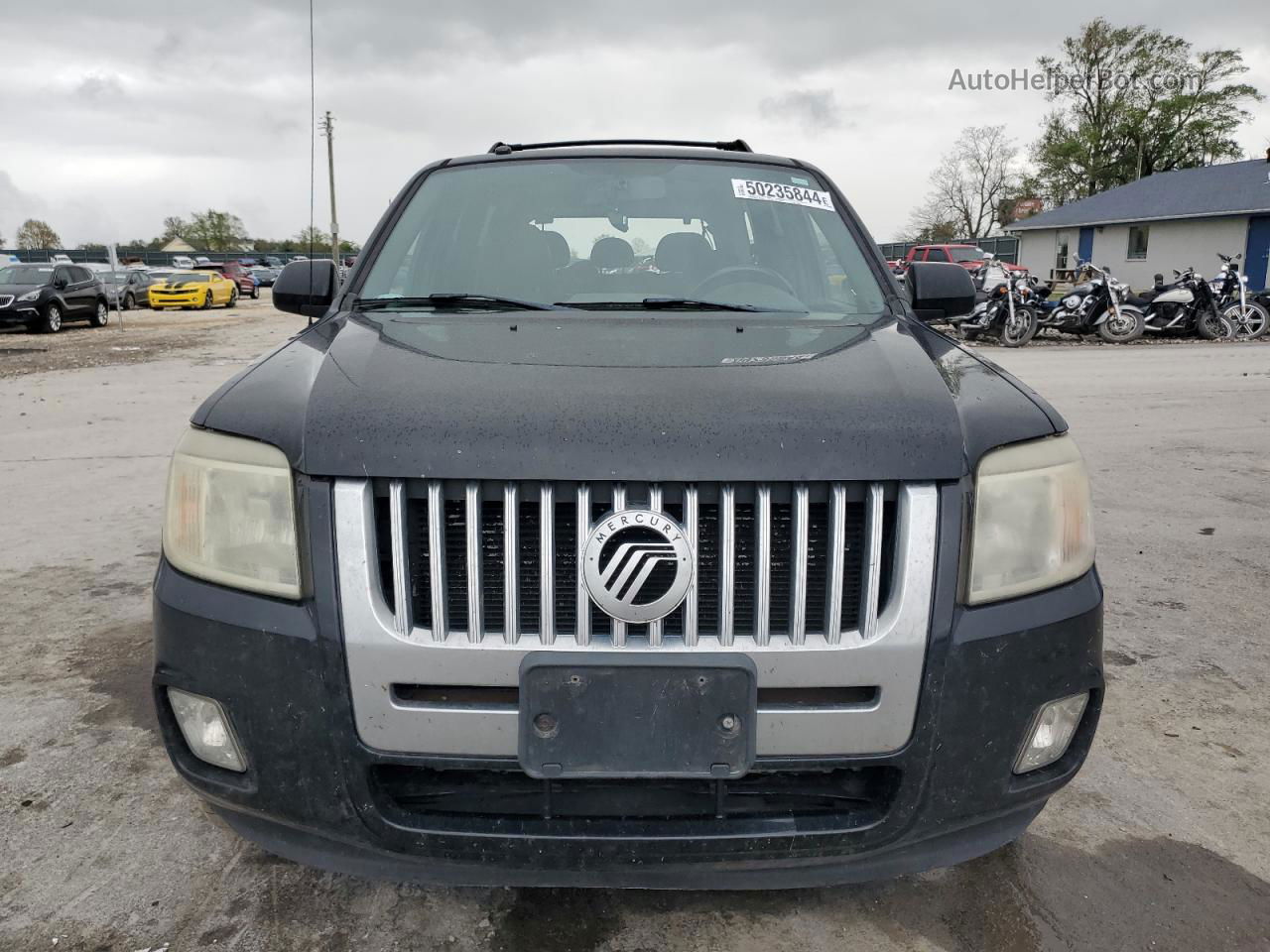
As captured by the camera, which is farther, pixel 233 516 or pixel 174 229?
pixel 174 229

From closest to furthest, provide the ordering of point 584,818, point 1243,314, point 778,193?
point 584,818 → point 778,193 → point 1243,314

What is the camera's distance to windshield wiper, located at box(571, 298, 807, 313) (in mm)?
2615

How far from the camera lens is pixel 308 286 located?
3.01 meters

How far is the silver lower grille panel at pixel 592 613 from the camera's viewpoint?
166 cm

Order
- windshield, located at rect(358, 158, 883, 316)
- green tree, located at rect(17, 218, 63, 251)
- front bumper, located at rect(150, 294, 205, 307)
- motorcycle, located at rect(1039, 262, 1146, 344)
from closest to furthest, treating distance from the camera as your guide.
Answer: windshield, located at rect(358, 158, 883, 316) → motorcycle, located at rect(1039, 262, 1146, 344) → front bumper, located at rect(150, 294, 205, 307) → green tree, located at rect(17, 218, 63, 251)

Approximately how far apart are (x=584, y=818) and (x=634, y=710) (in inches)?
9.5

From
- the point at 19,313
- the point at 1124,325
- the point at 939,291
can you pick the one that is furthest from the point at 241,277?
the point at 939,291

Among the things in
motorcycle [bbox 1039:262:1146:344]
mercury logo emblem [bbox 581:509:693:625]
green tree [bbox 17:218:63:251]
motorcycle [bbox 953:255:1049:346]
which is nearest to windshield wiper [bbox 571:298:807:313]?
mercury logo emblem [bbox 581:509:693:625]

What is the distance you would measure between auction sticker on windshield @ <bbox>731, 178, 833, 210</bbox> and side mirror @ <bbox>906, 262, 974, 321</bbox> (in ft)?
1.22

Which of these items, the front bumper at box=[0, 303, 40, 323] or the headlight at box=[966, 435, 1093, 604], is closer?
the headlight at box=[966, 435, 1093, 604]

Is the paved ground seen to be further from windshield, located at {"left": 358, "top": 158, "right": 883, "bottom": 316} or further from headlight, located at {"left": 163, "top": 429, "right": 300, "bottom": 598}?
windshield, located at {"left": 358, "top": 158, "right": 883, "bottom": 316}

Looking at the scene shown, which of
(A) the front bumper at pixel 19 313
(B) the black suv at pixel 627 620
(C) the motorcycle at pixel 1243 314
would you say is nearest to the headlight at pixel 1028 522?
(B) the black suv at pixel 627 620

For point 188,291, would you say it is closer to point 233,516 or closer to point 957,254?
point 957,254

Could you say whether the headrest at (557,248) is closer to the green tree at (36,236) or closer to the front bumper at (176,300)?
the front bumper at (176,300)
